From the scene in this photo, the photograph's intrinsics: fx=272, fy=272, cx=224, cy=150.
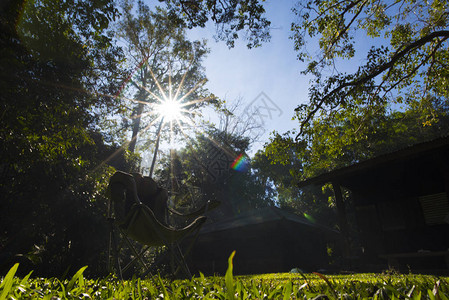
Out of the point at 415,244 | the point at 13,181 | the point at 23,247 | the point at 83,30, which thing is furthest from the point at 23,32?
the point at 415,244

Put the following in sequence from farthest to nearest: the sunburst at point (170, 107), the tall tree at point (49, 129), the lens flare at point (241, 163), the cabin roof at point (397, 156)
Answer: the lens flare at point (241, 163), the sunburst at point (170, 107), the cabin roof at point (397, 156), the tall tree at point (49, 129)

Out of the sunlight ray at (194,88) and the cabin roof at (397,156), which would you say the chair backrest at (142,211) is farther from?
the sunlight ray at (194,88)

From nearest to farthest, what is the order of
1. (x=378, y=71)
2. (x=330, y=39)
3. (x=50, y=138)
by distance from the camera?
(x=50, y=138)
(x=378, y=71)
(x=330, y=39)

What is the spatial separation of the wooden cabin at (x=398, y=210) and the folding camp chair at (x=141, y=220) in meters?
6.25

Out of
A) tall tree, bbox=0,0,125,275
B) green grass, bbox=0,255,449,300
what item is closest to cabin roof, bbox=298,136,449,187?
green grass, bbox=0,255,449,300

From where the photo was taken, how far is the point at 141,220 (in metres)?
4.50

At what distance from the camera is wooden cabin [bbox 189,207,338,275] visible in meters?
14.5

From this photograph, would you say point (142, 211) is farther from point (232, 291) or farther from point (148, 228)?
point (232, 291)

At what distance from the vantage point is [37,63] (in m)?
7.71

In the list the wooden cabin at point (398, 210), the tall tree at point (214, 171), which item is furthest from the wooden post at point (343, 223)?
the tall tree at point (214, 171)

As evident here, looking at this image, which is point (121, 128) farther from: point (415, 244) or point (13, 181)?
point (415, 244)

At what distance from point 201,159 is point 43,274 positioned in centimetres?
1900

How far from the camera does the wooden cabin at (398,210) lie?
939 cm

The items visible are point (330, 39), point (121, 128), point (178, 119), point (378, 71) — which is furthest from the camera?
point (178, 119)
